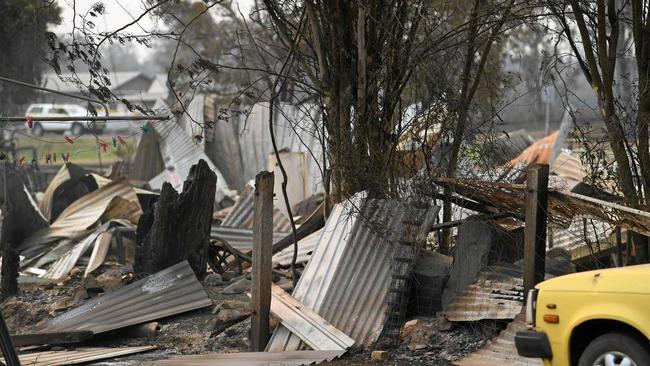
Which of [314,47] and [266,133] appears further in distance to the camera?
[266,133]

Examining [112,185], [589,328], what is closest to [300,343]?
[589,328]

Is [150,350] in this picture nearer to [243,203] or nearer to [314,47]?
[314,47]

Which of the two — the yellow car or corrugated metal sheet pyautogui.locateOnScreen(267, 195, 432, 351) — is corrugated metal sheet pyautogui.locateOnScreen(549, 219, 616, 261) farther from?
the yellow car

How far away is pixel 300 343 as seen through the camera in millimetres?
9328

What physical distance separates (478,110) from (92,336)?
5.31 meters

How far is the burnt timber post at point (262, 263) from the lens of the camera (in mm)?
9500

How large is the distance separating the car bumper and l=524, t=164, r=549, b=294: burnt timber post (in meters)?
1.81

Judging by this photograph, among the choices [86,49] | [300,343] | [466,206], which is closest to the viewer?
[300,343]

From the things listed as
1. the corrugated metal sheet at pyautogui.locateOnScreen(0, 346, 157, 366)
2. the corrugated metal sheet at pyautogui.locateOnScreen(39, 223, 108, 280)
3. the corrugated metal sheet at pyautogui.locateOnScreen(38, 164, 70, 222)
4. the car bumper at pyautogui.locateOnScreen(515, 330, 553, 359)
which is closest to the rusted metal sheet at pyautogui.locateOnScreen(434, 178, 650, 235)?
the car bumper at pyautogui.locateOnScreen(515, 330, 553, 359)

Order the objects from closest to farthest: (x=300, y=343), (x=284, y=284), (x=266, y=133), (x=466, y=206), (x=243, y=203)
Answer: (x=300, y=343), (x=466, y=206), (x=284, y=284), (x=243, y=203), (x=266, y=133)

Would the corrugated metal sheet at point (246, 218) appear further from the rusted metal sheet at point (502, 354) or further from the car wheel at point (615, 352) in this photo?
the car wheel at point (615, 352)

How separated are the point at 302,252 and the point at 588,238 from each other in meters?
3.91

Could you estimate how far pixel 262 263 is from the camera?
9.54 m

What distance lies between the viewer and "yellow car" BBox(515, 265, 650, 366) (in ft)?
20.1
